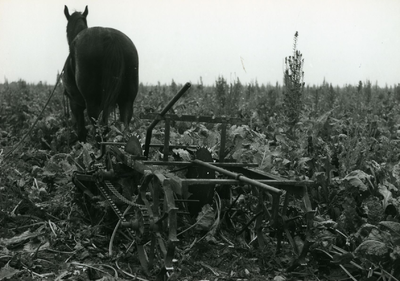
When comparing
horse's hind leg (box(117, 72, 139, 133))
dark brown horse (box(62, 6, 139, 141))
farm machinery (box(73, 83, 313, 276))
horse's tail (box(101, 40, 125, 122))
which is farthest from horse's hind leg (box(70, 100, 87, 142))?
farm machinery (box(73, 83, 313, 276))

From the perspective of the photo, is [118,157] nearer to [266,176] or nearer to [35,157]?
[266,176]

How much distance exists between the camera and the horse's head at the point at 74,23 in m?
8.27

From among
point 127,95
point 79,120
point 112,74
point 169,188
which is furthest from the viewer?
point 79,120

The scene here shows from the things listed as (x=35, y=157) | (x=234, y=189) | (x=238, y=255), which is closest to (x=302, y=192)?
(x=238, y=255)

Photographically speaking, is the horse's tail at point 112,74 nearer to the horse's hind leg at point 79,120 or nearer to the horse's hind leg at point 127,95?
the horse's hind leg at point 127,95

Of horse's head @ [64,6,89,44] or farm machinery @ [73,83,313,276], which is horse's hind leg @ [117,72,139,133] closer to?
horse's head @ [64,6,89,44]

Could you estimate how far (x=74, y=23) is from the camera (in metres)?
8.37

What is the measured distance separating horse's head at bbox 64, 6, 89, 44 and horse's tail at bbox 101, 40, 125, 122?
1.65 meters

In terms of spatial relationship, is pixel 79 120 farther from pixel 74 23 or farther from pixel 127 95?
pixel 74 23

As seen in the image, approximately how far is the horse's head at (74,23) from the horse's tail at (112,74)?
1.65m

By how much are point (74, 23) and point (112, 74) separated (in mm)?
2071

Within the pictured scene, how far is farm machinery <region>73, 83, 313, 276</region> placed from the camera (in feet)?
10.5

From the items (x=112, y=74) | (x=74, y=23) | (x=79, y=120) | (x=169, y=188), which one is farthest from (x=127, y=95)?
(x=169, y=188)

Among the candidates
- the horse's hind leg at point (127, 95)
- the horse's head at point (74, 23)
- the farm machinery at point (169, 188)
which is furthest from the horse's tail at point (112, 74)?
the farm machinery at point (169, 188)
